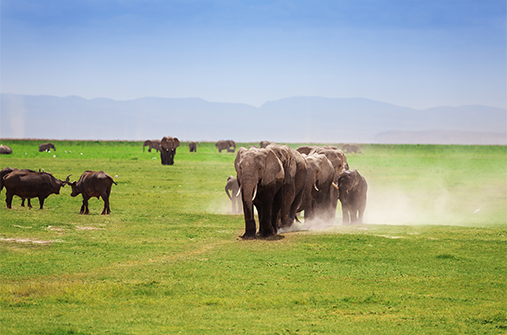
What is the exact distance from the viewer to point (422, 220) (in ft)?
93.9

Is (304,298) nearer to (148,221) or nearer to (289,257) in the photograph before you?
(289,257)

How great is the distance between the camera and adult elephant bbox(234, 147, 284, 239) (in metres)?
18.2

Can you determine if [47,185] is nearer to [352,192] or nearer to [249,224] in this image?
[249,224]

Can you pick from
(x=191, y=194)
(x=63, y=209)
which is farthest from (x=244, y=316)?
(x=191, y=194)

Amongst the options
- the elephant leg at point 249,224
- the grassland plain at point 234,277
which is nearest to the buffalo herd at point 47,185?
the grassland plain at point 234,277

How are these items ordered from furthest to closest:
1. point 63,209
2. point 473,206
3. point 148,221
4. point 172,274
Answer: point 473,206 → point 63,209 → point 148,221 → point 172,274

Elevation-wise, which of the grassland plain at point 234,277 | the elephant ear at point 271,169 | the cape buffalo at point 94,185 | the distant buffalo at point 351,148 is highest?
the distant buffalo at point 351,148

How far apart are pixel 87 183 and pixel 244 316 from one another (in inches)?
634

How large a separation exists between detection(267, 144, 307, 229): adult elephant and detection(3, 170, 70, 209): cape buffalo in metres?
11.0

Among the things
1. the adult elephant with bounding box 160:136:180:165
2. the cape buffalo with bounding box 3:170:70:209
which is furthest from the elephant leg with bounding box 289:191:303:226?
the adult elephant with bounding box 160:136:180:165

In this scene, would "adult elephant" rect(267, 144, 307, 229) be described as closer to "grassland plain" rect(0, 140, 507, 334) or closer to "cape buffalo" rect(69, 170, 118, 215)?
"grassland plain" rect(0, 140, 507, 334)

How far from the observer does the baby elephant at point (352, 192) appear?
23453 mm

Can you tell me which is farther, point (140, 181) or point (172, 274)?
point (140, 181)

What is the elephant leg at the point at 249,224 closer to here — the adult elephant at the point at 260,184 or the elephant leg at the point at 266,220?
the adult elephant at the point at 260,184
